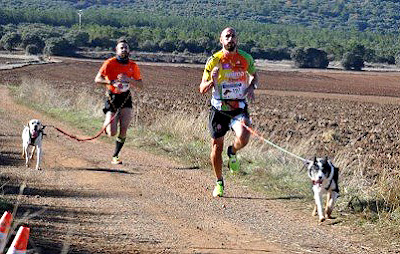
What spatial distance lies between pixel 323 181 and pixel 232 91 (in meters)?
1.93

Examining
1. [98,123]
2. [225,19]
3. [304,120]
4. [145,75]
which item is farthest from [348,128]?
[225,19]

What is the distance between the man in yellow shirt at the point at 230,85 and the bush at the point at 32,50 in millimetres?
72018

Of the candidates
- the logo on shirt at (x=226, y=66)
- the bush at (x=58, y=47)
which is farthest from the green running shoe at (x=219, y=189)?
the bush at (x=58, y=47)

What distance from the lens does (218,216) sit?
393 inches

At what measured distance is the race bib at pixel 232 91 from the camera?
10781mm

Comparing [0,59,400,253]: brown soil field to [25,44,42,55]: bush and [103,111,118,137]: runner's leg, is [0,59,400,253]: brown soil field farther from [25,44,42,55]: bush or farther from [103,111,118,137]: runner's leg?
[25,44,42,55]: bush

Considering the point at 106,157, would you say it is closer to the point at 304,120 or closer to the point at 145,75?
the point at 304,120

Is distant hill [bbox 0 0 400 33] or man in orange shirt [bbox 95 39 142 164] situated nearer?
man in orange shirt [bbox 95 39 142 164]

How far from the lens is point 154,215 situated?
9.90 metres

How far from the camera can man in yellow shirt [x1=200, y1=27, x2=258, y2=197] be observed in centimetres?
1070

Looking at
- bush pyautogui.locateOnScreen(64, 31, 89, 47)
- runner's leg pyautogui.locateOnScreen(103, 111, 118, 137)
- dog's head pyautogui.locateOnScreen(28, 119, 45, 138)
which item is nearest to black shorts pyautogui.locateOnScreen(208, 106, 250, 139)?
runner's leg pyautogui.locateOnScreen(103, 111, 118, 137)

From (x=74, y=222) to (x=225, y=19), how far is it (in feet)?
549

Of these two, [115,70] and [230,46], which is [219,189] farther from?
[115,70]

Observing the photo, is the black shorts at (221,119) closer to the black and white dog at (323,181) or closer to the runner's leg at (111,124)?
the black and white dog at (323,181)
